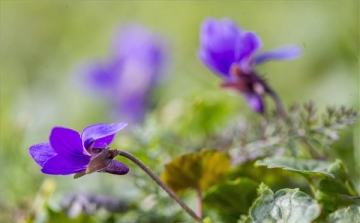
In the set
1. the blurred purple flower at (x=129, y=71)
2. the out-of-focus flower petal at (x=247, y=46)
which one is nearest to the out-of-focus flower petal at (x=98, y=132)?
the out-of-focus flower petal at (x=247, y=46)

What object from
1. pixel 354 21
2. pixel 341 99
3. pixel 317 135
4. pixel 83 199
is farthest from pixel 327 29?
pixel 83 199

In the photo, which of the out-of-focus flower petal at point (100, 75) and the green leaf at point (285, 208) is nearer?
the green leaf at point (285, 208)

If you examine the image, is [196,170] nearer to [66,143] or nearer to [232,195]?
[232,195]

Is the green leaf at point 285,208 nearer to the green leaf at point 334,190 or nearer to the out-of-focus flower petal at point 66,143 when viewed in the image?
the green leaf at point 334,190

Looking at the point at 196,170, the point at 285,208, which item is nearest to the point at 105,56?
the point at 196,170

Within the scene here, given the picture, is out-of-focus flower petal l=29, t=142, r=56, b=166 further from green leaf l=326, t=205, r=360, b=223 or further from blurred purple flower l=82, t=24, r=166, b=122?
blurred purple flower l=82, t=24, r=166, b=122

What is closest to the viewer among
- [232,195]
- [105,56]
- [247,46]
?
[232,195]

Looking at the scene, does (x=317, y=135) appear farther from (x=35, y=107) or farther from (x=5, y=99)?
(x=35, y=107)
